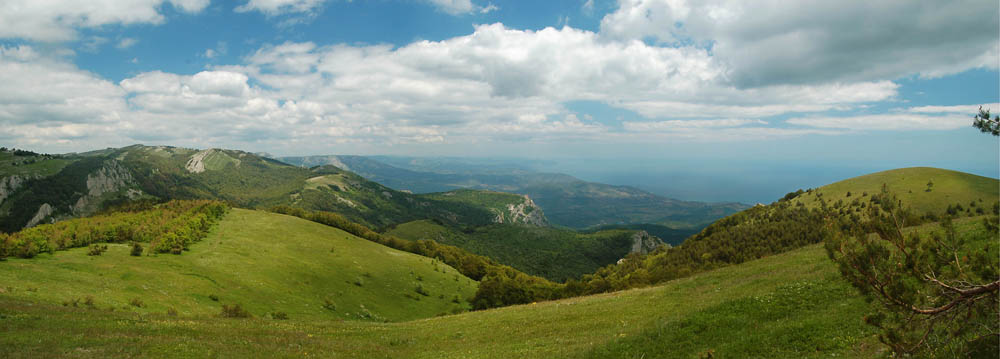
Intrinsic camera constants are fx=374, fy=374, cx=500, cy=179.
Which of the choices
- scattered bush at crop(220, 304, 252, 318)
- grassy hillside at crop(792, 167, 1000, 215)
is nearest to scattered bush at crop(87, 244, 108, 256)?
scattered bush at crop(220, 304, 252, 318)

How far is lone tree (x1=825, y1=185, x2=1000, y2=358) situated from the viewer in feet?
23.4

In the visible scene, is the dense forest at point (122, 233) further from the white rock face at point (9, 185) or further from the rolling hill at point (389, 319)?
the white rock face at point (9, 185)

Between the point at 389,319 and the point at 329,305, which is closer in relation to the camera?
the point at 329,305

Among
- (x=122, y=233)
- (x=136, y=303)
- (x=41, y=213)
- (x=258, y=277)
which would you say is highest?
(x=122, y=233)

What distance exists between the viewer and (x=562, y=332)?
21609 millimetres

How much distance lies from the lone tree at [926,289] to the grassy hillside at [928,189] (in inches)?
2807

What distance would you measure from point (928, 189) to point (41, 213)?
331797mm

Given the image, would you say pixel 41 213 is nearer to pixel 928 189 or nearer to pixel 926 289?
pixel 926 289

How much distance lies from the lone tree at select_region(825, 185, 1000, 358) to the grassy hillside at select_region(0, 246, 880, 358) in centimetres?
427

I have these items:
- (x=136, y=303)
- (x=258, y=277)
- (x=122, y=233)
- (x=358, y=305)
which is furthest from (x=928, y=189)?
(x=122, y=233)

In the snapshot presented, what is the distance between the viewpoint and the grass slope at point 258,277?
28.4 meters

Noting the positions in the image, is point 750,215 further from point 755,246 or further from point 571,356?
point 571,356

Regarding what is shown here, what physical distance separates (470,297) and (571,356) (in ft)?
182

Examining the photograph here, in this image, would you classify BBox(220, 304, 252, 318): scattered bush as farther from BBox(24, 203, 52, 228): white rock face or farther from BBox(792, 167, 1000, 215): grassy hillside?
BBox(24, 203, 52, 228): white rock face
